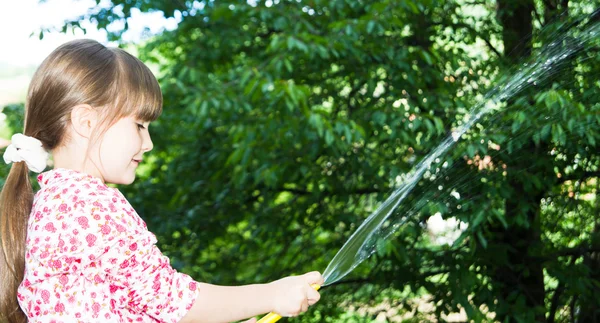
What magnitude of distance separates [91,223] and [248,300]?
332 millimetres

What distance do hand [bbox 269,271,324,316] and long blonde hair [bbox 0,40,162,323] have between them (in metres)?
0.42

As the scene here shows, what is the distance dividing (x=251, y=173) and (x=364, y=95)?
0.64 m

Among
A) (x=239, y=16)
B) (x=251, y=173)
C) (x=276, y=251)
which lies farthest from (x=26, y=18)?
(x=276, y=251)

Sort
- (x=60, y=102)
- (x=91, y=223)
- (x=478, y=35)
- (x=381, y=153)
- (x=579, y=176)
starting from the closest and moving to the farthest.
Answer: (x=91, y=223), (x=60, y=102), (x=579, y=176), (x=381, y=153), (x=478, y=35)

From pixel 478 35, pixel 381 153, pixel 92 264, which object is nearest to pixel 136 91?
pixel 92 264

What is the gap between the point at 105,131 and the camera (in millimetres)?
1539

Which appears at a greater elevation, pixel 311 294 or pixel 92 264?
pixel 311 294

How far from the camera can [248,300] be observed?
60.6 inches

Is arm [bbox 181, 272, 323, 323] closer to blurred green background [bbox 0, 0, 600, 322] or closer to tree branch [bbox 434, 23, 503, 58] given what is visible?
blurred green background [bbox 0, 0, 600, 322]

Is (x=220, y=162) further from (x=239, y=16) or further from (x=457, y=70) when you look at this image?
(x=457, y=70)

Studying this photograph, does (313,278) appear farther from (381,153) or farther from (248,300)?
(381,153)

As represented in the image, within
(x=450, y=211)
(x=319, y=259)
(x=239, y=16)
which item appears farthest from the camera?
(x=319, y=259)

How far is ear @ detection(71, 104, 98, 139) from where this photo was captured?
5.03ft

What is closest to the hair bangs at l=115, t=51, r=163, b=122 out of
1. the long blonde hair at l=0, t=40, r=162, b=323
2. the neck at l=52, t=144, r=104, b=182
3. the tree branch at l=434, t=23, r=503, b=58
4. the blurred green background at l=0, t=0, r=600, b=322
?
the long blonde hair at l=0, t=40, r=162, b=323
